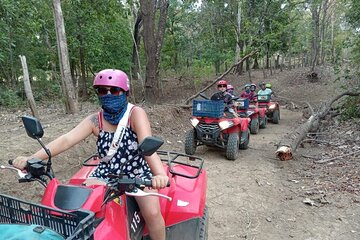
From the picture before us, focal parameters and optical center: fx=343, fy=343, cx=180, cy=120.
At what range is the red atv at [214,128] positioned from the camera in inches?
282

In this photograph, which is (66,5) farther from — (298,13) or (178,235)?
(298,13)

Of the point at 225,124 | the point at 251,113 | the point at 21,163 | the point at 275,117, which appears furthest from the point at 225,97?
the point at 21,163

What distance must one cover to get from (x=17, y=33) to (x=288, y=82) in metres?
15.6

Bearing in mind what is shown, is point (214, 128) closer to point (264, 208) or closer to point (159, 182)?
point (264, 208)

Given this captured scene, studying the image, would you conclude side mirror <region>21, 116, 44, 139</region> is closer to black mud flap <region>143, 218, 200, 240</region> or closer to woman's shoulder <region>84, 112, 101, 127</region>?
woman's shoulder <region>84, 112, 101, 127</region>

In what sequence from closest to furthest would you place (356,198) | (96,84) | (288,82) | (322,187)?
1. (96,84)
2. (356,198)
3. (322,187)
4. (288,82)

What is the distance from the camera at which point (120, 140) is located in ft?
8.34

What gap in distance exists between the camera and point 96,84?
2455 mm

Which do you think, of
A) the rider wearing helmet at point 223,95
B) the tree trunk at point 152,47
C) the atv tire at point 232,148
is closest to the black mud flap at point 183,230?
the atv tire at point 232,148

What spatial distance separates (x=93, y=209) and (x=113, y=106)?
0.88 m

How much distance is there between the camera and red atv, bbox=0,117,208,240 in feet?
5.26

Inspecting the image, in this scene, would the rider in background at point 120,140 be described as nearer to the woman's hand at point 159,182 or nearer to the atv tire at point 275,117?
the woman's hand at point 159,182

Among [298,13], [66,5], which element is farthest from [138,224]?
[298,13]

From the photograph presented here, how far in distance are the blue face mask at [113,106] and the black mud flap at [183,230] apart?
0.96 metres
